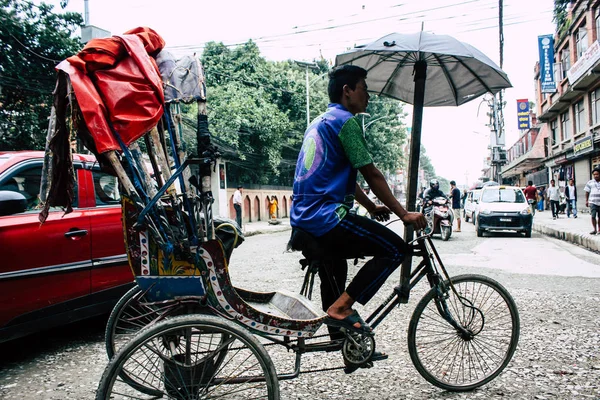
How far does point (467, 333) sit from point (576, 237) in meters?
11.2

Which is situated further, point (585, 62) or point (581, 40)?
point (581, 40)

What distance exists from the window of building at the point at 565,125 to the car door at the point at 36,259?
30.5 m

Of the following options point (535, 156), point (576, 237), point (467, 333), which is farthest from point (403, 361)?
point (535, 156)

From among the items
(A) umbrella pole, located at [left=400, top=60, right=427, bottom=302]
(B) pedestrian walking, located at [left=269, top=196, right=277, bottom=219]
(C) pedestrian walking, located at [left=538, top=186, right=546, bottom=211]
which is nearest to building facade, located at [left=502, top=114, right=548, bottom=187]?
(C) pedestrian walking, located at [left=538, top=186, right=546, bottom=211]

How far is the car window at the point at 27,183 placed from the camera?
3891mm

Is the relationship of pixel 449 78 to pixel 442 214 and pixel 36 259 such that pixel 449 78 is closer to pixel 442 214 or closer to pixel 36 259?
pixel 36 259

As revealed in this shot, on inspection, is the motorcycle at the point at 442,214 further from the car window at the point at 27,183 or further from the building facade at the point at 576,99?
the building facade at the point at 576,99

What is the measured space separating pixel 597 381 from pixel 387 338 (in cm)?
165

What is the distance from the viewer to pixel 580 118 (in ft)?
85.3

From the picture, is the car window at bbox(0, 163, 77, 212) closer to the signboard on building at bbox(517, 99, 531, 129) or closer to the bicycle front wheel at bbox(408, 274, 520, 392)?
the bicycle front wheel at bbox(408, 274, 520, 392)

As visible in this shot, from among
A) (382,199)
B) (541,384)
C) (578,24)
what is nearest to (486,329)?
(541,384)

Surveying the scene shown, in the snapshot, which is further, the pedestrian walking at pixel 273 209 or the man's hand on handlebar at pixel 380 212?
the pedestrian walking at pixel 273 209

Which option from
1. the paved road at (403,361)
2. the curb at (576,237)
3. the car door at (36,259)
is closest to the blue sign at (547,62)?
the curb at (576,237)

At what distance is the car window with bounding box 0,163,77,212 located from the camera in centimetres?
389
